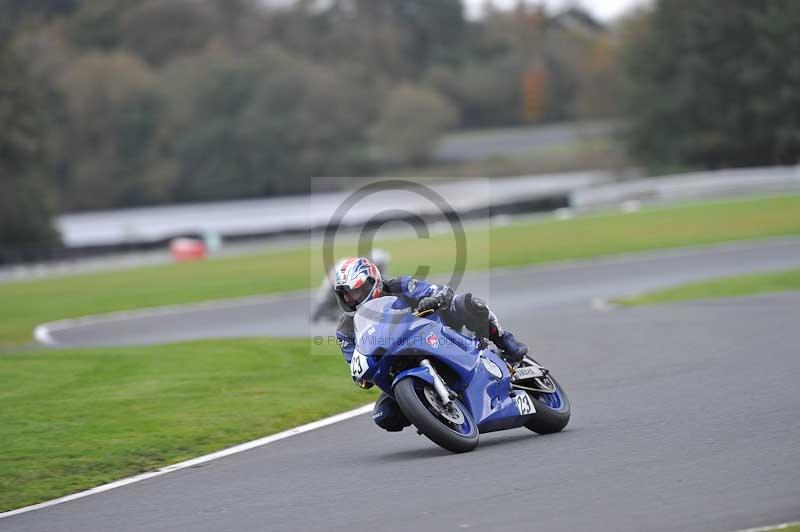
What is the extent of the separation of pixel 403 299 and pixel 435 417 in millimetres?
844

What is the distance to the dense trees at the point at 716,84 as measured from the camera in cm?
4925

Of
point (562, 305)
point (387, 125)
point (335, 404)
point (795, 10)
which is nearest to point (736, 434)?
point (335, 404)

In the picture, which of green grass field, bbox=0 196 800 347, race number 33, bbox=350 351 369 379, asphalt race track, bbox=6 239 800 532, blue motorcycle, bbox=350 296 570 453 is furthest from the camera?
green grass field, bbox=0 196 800 347

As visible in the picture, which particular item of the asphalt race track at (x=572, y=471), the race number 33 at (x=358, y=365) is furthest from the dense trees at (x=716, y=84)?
the race number 33 at (x=358, y=365)

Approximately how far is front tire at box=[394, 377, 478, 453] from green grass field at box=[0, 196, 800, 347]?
1650 cm

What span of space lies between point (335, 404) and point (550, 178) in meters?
41.7

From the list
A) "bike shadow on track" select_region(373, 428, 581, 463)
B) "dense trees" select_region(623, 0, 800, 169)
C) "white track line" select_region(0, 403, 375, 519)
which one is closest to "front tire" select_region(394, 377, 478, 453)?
"bike shadow on track" select_region(373, 428, 581, 463)

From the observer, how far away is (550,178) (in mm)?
51438

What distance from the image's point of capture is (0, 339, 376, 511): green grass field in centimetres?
836

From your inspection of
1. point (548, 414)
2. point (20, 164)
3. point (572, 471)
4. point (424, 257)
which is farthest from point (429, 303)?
point (20, 164)

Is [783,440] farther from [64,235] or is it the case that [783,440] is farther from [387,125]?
[387,125]

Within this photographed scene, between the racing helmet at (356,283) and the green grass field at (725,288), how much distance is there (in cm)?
1112

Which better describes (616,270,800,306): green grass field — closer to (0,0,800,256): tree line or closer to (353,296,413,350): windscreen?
(353,296,413,350): windscreen

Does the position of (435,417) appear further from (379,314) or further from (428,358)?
(379,314)
